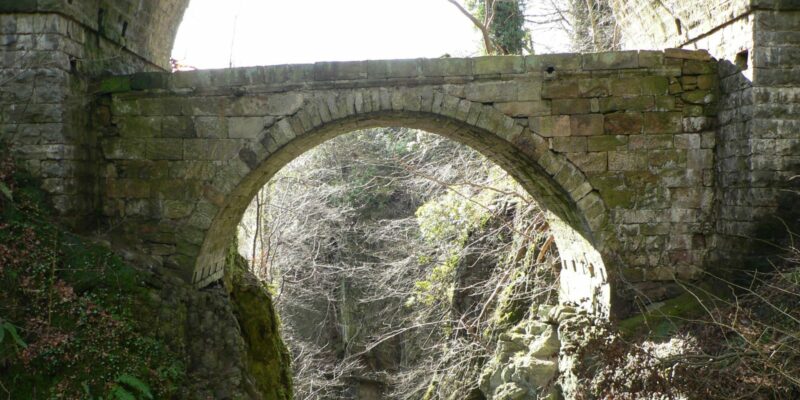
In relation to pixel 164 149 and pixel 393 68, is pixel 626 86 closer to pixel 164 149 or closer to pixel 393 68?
pixel 393 68

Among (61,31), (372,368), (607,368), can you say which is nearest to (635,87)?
(607,368)

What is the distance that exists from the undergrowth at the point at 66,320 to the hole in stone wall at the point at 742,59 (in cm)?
559

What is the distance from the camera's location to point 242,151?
19.7 ft

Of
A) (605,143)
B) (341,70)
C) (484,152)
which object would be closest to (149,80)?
(341,70)

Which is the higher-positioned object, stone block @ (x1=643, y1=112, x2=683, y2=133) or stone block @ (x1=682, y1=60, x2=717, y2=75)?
stone block @ (x1=682, y1=60, x2=717, y2=75)

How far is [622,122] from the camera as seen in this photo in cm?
600

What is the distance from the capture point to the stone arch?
19.3ft

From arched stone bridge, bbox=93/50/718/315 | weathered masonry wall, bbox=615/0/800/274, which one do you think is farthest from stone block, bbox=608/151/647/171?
weathered masonry wall, bbox=615/0/800/274

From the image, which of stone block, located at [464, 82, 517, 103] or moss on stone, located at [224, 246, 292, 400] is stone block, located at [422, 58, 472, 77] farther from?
moss on stone, located at [224, 246, 292, 400]

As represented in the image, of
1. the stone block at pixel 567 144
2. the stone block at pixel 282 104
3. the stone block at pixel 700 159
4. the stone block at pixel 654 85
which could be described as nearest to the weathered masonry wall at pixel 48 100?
the stone block at pixel 282 104

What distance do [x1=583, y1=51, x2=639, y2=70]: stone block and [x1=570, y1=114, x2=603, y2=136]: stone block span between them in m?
0.46

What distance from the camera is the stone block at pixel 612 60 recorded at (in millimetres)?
5902

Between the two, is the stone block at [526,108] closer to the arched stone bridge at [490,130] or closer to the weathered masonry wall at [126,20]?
the arched stone bridge at [490,130]

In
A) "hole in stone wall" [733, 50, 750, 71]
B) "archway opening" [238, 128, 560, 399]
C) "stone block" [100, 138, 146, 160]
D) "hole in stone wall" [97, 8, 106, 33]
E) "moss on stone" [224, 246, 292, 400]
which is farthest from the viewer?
"archway opening" [238, 128, 560, 399]
